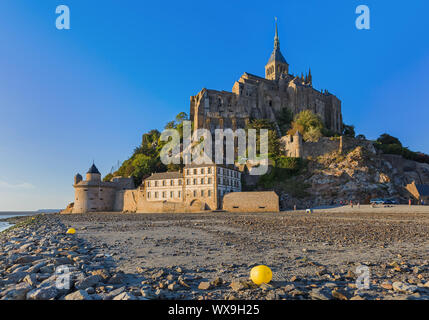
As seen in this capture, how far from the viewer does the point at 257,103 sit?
261 ft

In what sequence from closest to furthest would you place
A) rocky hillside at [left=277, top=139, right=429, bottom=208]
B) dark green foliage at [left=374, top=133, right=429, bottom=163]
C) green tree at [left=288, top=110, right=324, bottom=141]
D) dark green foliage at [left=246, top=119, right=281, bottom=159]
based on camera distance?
rocky hillside at [left=277, top=139, right=429, bottom=208] → dark green foliage at [left=246, top=119, right=281, bottom=159] → green tree at [left=288, top=110, right=324, bottom=141] → dark green foliage at [left=374, top=133, right=429, bottom=163]

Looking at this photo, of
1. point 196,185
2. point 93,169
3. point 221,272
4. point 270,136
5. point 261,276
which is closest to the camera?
point 261,276

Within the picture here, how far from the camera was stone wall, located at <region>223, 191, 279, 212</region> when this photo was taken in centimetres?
3962

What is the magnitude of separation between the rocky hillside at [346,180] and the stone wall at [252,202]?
22.4ft

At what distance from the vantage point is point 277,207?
39156 millimetres

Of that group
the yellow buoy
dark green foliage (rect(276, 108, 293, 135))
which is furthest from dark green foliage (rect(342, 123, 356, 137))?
the yellow buoy

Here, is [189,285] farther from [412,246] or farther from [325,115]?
[325,115]

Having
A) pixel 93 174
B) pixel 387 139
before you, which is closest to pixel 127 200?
pixel 93 174

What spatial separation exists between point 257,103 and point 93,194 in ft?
167

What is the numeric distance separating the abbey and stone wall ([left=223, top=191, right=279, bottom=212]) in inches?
1275

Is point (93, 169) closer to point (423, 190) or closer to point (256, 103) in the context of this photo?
point (256, 103)

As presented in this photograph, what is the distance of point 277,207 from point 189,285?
35.5 meters

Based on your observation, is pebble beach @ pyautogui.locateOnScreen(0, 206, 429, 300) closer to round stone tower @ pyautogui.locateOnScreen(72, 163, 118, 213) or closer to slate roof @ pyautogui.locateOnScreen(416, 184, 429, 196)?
slate roof @ pyautogui.locateOnScreen(416, 184, 429, 196)

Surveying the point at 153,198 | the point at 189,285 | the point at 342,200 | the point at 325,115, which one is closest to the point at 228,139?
the point at 153,198
